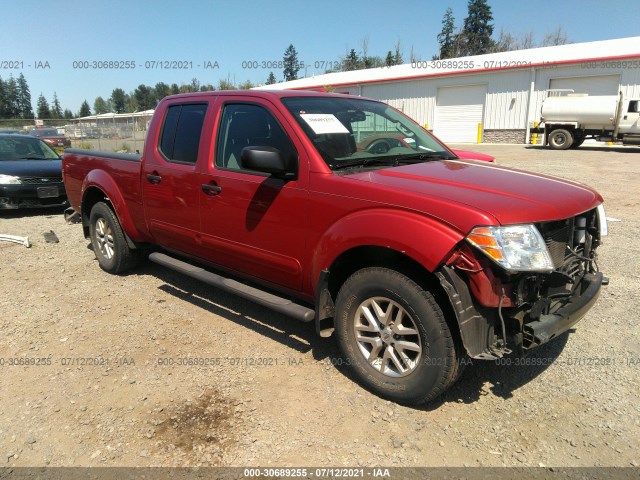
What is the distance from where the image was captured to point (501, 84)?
27781 millimetres

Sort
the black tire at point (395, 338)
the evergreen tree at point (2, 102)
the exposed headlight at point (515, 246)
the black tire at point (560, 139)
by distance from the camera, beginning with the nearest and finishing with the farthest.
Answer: the exposed headlight at point (515, 246), the black tire at point (395, 338), the black tire at point (560, 139), the evergreen tree at point (2, 102)

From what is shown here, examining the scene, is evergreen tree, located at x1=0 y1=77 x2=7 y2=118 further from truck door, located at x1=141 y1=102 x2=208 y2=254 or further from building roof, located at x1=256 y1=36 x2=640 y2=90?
truck door, located at x1=141 y1=102 x2=208 y2=254

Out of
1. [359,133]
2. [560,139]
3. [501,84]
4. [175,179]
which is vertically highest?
[501,84]

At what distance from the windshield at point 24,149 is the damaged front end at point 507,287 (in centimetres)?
1054

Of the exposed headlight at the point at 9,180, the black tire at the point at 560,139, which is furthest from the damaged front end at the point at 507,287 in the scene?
the black tire at the point at 560,139

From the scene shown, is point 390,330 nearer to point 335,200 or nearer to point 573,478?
point 335,200

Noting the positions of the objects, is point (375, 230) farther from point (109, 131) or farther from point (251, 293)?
point (109, 131)

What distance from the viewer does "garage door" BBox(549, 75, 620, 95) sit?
2400 centimetres

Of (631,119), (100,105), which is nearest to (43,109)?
(100,105)

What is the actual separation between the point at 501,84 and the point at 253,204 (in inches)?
1104

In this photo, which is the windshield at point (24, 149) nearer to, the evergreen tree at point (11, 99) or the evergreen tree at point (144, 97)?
the evergreen tree at point (11, 99)

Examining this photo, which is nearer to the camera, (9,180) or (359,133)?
(359,133)

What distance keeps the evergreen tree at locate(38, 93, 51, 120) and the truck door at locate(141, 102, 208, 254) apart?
287ft

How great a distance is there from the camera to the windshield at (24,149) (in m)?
10.2
